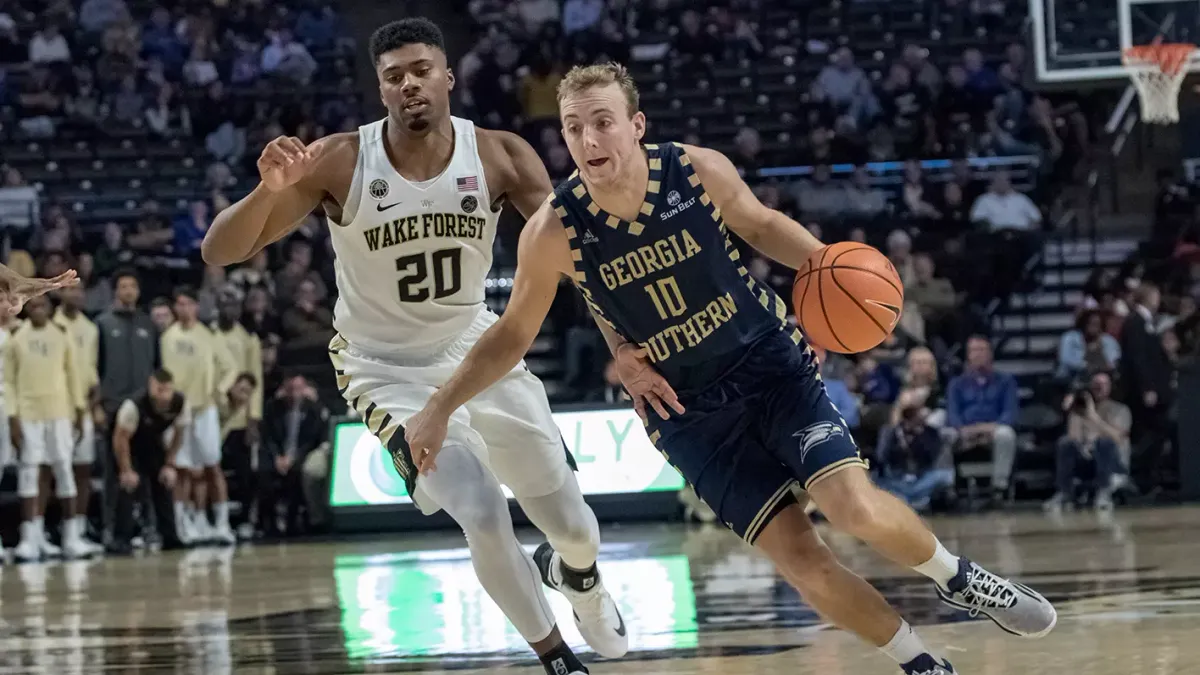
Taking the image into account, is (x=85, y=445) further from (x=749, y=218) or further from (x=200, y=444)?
(x=749, y=218)

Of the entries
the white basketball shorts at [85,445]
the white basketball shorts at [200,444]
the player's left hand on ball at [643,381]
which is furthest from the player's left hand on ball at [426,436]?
the white basketball shorts at [85,445]

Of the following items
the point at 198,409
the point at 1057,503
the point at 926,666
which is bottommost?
the point at 1057,503

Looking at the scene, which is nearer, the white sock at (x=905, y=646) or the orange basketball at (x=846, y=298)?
the white sock at (x=905, y=646)

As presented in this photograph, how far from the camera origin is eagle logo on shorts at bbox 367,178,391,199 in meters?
5.37

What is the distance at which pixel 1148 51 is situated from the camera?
1383 centimetres

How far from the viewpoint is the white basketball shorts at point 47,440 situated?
12555 millimetres

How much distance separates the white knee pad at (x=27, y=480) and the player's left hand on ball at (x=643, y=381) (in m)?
8.92

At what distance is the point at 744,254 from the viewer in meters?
15.5

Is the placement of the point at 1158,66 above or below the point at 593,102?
above

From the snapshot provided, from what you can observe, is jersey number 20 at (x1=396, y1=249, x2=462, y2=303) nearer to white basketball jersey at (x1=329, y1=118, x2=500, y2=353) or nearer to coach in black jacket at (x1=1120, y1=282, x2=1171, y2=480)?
white basketball jersey at (x1=329, y1=118, x2=500, y2=353)

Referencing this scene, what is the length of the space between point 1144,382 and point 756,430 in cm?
967

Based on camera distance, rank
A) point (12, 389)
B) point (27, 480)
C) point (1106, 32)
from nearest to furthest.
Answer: point (27, 480) → point (12, 389) → point (1106, 32)

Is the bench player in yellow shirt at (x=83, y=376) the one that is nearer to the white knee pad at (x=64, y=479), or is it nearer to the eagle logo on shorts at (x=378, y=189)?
the white knee pad at (x=64, y=479)

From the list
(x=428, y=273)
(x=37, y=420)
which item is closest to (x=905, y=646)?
(x=428, y=273)
